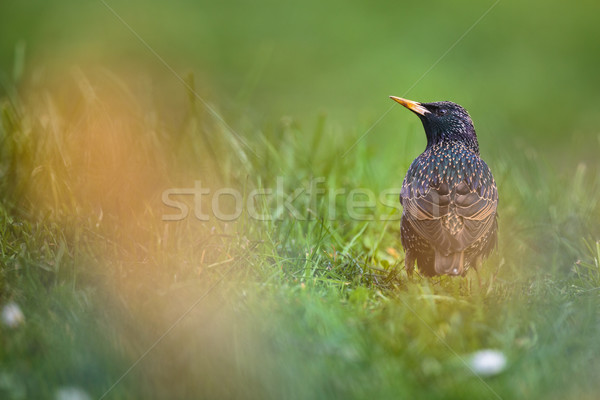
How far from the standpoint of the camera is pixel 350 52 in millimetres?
8867

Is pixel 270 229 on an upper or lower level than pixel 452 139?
lower

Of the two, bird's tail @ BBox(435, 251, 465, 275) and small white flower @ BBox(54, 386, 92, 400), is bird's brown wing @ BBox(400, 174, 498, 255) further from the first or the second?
small white flower @ BBox(54, 386, 92, 400)

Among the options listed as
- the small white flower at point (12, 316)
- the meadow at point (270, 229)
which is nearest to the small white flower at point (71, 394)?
the meadow at point (270, 229)

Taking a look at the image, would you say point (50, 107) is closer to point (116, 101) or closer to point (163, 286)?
point (116, 101)

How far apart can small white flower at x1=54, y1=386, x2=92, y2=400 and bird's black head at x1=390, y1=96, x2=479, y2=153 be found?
285 cm

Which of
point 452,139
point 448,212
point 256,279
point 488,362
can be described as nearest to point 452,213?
point 448,212

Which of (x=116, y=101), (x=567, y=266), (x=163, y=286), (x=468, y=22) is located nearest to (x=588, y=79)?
(x=468, y=22)

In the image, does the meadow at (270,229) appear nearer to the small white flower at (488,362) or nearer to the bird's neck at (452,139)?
the small white flower at (488,362)

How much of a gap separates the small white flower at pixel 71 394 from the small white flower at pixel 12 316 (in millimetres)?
546

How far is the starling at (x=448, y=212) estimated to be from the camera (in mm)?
4180

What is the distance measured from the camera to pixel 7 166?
185 inches

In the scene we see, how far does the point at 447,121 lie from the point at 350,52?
423cm

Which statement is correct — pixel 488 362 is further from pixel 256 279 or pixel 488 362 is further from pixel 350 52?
pixel 350 52

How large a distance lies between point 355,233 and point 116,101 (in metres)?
2.11
